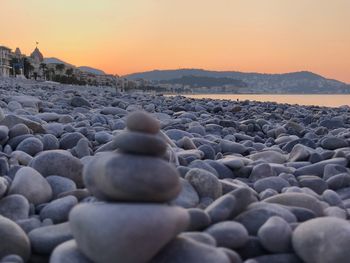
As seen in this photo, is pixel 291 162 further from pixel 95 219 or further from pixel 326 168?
pixel 95 219

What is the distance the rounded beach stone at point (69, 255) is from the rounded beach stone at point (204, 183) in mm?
856

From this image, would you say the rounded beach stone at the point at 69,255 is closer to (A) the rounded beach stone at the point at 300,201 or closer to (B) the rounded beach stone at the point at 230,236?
(B) the rounded beach stone at the point at 230,236

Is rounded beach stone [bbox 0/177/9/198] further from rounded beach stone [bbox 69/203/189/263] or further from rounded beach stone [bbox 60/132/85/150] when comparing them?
rounded beach stone [bbox 60/132/85/150]

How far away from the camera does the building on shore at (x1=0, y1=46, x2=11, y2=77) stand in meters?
76.4

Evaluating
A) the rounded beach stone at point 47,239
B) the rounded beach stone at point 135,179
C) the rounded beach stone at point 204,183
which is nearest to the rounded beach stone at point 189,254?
the rounded beach stone at point 135,179

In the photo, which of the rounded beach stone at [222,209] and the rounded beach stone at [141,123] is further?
the rounded beach stone at [222,209]

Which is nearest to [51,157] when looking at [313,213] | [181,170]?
[181,170]

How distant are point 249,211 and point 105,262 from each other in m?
0.65

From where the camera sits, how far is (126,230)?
121cm

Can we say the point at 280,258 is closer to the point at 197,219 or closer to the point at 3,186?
the point at 197,219

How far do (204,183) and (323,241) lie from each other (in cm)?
82

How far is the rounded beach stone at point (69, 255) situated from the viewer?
1333mm

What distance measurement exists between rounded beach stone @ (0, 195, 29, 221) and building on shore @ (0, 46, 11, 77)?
3051 inches

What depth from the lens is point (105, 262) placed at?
1.25 meters
